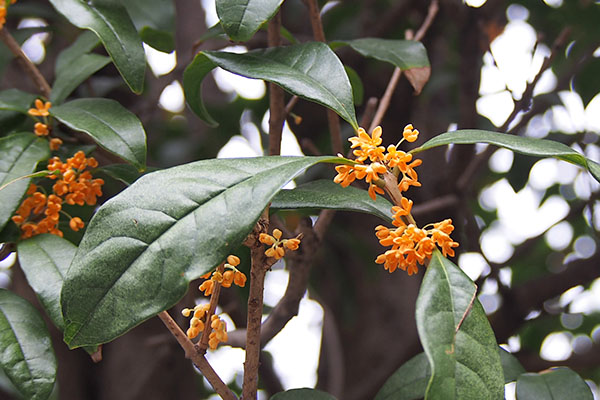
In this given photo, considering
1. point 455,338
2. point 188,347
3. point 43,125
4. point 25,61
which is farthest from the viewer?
point 25,61

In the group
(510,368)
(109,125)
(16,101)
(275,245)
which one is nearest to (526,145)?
(275,245)

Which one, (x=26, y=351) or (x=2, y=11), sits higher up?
(x=2, y=11)

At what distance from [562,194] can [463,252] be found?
530 millimetres

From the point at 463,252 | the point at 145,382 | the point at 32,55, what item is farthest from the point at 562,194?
the point at 32,55

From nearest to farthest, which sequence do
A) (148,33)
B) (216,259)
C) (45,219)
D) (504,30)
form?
(216,259) < (45,219) < (148,33) < (504,30)

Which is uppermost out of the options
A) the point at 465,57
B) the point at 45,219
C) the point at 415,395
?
the point at 45,219

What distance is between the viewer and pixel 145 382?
1533mm

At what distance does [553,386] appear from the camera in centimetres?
77

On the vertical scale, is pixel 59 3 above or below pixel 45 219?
above

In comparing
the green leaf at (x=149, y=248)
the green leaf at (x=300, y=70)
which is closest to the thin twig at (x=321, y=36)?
the green leaf at (x=300, y=70)

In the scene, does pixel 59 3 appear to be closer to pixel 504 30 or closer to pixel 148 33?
pixel 148 33

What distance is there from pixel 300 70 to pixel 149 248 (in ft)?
1.02

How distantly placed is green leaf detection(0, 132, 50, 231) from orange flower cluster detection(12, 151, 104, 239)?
0.02 meters

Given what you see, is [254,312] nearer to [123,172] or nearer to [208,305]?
[208,305]
